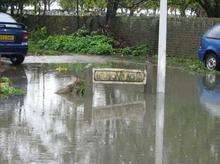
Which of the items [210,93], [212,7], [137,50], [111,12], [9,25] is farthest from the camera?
[111,12]

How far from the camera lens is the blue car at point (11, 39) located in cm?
1791

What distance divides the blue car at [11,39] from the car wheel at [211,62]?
5.46 metres

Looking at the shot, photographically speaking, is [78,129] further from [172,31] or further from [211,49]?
[172,31]

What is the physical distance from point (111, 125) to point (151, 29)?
50.6ft

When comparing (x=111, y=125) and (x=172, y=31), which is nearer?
(x=111, y=125)

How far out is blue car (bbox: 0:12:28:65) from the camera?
17906 millimetres

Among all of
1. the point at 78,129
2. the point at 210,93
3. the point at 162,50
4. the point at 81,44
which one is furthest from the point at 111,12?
the point at 78,129

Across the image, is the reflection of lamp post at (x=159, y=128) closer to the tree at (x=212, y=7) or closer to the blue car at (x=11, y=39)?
the blue car at (x=11, y=39)

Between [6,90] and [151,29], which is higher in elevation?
[151,29]

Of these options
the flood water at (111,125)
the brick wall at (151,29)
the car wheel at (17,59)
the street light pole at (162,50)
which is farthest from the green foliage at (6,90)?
the brick wall at (151,29)

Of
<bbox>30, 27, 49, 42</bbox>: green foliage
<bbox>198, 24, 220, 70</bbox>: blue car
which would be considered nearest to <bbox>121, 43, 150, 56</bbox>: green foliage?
<bbox>198, 24, 220, 70</bbox>: blue car

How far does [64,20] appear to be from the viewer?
28953mm

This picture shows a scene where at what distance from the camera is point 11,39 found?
18.1 metres

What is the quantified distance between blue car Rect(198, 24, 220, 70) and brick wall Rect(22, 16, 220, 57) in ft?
9.12
